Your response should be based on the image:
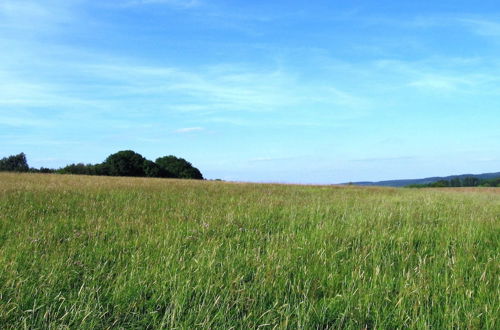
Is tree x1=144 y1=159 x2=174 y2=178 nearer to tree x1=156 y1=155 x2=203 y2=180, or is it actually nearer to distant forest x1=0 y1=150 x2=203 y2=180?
distant forest x1=0 y1=150 x2=203 y2=180

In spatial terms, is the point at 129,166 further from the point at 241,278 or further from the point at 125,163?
the point at 241,278

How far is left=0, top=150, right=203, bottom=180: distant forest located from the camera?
134 ft

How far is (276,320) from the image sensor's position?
2607mm

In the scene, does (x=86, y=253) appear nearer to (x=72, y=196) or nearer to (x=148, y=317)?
(x=148, y=317)

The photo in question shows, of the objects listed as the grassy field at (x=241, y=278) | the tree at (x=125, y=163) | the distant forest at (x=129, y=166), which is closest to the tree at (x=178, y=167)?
the distant forest at (x=129, y=166)

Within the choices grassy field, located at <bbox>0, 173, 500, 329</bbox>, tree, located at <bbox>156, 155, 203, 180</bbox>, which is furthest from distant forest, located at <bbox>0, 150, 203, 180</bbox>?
grassy field, located at <bbox>0, 173, 500, 329</bbox>

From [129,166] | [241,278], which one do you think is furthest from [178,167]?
[241,278]

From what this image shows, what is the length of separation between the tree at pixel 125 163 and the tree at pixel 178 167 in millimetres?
5952

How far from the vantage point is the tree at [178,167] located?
5784cm

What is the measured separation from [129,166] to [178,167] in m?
10.4

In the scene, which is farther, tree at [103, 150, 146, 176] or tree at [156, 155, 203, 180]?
tree at [156, 155, 203, 180]

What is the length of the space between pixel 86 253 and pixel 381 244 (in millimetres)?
3397

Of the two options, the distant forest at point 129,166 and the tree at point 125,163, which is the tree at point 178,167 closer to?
the distant forest at point 129,166

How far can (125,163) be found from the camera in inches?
1948
